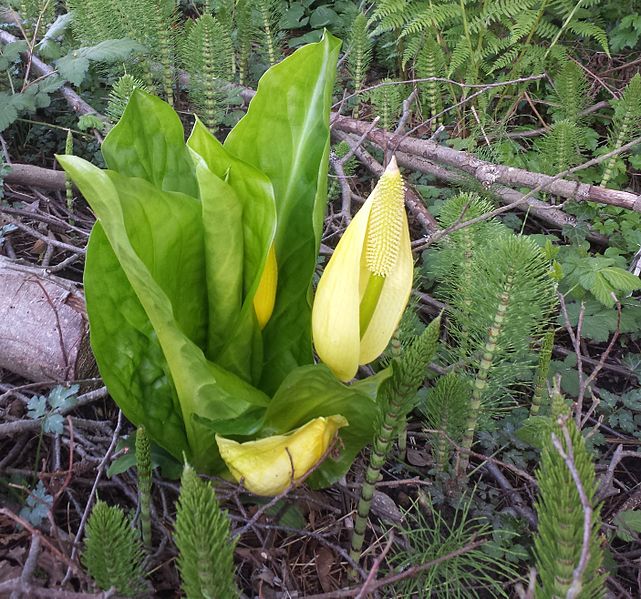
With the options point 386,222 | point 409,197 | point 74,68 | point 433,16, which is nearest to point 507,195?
point 409,197

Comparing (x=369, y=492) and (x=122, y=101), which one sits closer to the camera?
(x=369, y=492)

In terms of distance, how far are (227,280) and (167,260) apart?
97 millimetres

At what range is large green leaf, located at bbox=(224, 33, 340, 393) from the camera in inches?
41.1

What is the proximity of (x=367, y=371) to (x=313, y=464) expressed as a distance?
0.44m

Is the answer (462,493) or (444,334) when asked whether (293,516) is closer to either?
(462,493)

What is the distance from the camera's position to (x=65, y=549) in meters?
1.02

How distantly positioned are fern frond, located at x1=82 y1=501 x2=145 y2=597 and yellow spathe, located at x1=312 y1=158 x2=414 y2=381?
370mm

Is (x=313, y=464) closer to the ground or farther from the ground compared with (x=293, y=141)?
closer to the ground

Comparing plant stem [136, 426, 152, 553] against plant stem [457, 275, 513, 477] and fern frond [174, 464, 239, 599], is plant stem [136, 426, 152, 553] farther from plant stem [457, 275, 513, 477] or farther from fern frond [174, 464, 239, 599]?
plant stem [457, 275, 513, 477]

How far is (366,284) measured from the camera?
1.00 m

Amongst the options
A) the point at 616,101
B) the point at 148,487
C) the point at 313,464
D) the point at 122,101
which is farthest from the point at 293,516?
the point at 616,101

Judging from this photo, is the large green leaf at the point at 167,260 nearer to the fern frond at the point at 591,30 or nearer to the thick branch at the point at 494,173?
the thick branch at the point at 494,173

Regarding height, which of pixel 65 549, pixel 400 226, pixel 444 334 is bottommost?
pixel 444 334

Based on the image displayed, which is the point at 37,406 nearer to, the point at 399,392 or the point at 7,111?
the point at 399,392
